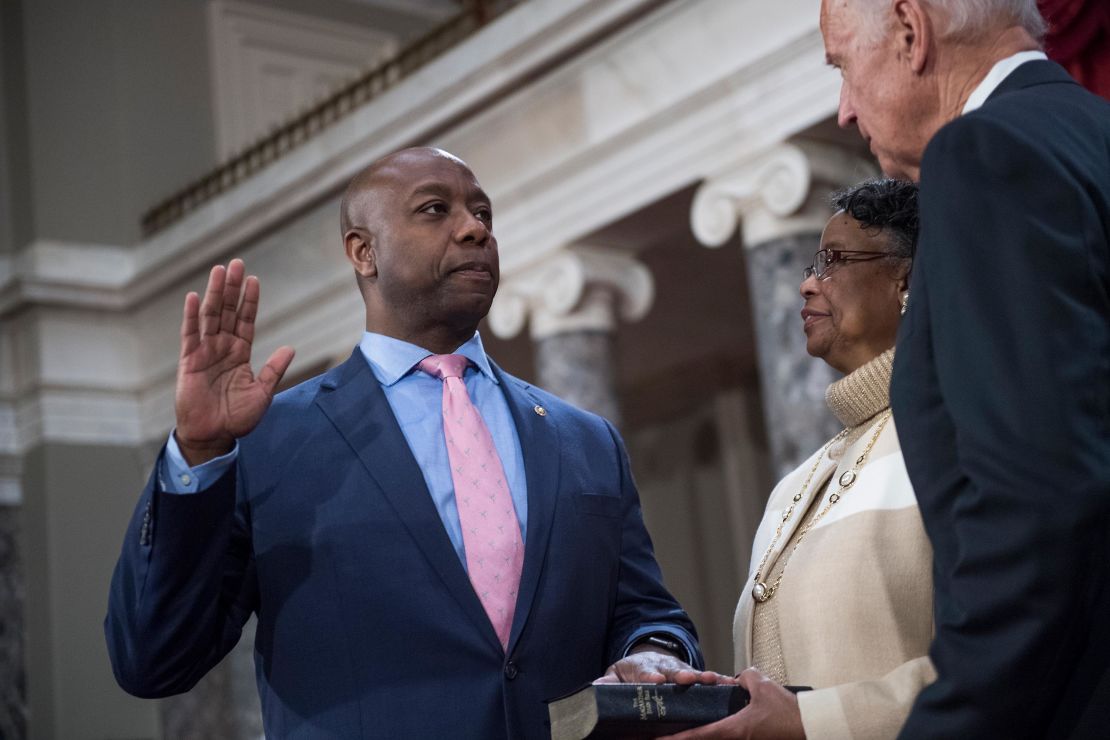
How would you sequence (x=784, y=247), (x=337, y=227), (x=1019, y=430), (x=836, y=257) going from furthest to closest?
(x=337, y=227) < (x=784, y=247) < (x=836, y=257) < (x=1019, y=430)

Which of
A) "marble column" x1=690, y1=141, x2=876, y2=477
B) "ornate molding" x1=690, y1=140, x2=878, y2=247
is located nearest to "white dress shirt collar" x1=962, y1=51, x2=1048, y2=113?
"marble column" x1=690, y1=141, x2=876, y2=477

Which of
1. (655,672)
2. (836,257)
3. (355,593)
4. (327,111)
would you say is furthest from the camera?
(327,111)

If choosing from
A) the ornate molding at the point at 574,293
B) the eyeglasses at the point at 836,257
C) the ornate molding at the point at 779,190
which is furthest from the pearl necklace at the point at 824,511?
the ornate molding at the point at 574,293

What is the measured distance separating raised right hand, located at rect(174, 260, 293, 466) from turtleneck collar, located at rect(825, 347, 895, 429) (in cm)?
107

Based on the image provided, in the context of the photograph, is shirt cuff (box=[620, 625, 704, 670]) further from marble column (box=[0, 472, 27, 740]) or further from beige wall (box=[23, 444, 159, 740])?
marble column (box=[0, 472, 27, 740])

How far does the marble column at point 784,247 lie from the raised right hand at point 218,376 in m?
4.52

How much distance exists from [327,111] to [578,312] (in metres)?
3.00

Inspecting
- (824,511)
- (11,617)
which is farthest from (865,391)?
(11,617)

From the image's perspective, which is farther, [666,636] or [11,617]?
[11,617]

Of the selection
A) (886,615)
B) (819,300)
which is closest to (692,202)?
(819,300)

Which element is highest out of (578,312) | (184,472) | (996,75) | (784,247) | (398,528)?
(578,312)

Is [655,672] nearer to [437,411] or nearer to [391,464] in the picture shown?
[391,464]

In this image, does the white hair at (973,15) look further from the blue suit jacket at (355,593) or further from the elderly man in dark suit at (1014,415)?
the blue suit jacket at (355,593)

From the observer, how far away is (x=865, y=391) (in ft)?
9.63
